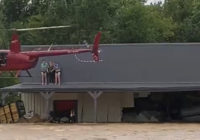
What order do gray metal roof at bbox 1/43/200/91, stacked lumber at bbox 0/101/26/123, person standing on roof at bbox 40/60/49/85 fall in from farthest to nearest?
stacked lumber at bbox 0/101/26/123 < person standing on roof at bbox 40/60/49/85 < gray metal roof at bbox 1/43/200/91

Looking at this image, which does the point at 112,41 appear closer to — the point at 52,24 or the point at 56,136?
the point at 52,24

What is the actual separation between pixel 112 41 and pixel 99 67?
23833 mm

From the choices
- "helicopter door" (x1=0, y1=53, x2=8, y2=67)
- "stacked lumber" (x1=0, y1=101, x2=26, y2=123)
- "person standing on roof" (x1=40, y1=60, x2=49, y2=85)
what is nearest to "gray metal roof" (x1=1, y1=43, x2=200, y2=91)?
"person standing on roof" (x1=40, y1=60, x2=49, y2=85)

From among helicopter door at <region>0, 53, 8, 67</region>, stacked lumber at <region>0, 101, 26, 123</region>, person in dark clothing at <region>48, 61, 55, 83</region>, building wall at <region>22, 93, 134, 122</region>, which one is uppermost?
helicopter door at <region>0, 53, 8, 67</region>

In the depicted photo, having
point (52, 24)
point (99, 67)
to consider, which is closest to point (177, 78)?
point (99, 67)

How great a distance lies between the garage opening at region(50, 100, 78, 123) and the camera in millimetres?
36816

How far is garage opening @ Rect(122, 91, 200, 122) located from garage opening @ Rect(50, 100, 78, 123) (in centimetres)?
294

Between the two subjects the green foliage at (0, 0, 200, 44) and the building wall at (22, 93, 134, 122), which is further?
the green foliage at (0, 0, 200, 44)

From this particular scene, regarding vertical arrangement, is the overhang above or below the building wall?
above

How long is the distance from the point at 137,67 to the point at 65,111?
4988 millimetres

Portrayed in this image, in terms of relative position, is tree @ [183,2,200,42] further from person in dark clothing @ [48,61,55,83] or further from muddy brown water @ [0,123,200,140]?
muddy brown water @ [0,123,200,140]

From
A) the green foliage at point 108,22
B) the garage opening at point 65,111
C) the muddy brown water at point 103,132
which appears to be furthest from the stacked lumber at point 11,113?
the green foliage at point 108,22

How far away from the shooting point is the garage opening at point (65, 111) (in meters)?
36.8

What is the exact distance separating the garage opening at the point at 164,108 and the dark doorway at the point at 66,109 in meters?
2.91
